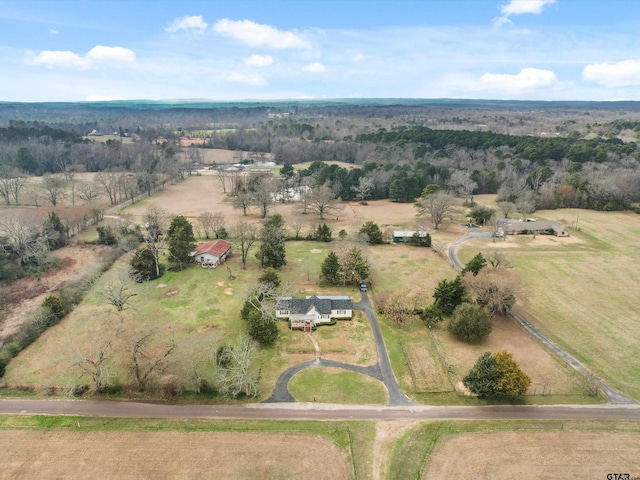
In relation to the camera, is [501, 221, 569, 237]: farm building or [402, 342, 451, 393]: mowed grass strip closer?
[402, 342, 451, 393]: mowed grass strip

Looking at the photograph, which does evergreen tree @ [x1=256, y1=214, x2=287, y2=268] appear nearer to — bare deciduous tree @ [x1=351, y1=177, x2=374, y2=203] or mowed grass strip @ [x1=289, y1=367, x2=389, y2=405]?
mowed grass strip @ [x1=289, y1=367, x2=389, y2=405]

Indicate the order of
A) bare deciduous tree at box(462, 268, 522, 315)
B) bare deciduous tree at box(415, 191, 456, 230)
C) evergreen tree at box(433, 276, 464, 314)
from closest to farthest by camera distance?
bare deciduous tree at box(462, 268, 522, 315) → evergreen tree at box(433, 276, 464, 314) → bare deciduous tree at box(415, 191, 456, 230)

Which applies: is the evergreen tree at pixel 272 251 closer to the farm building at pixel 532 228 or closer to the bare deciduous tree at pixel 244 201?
the bare deciduous tree at pixel 244 201

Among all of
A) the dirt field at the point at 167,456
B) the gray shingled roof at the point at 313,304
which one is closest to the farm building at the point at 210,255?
the gray shingled roof at the point at 313,304

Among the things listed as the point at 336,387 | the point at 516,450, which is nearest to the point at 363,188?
the point at 336,387

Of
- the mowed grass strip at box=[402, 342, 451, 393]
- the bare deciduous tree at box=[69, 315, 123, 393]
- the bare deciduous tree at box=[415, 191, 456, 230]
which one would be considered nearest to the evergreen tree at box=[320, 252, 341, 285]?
the mowed grass strip at box=[402, 342, 451, 393]

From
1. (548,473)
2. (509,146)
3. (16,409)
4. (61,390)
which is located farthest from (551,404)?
(509,146)
